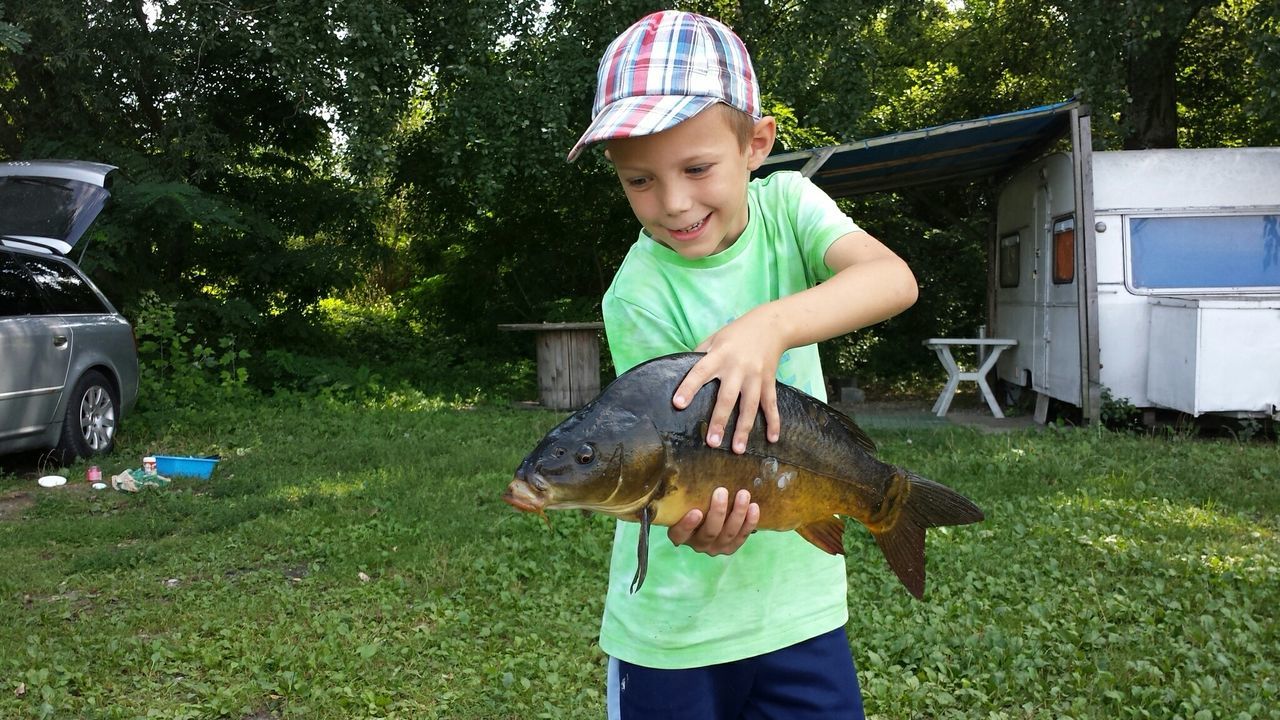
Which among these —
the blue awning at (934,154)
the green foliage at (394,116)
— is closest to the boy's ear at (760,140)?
the blue awning at (934,154)

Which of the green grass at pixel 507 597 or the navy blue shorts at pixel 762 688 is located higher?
the navy blue shorts at pixel 762 688

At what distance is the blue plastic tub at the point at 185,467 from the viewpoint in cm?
889

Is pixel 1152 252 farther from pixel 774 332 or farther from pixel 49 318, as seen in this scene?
pixel 49 318

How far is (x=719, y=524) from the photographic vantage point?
5.40 ft

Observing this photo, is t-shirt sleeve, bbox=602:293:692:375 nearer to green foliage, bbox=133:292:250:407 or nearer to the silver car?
the silver car

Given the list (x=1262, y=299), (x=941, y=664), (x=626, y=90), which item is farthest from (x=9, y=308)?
(x=1262, y=299)

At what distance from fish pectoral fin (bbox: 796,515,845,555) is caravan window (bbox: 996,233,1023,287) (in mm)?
11966

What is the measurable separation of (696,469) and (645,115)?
0.59m

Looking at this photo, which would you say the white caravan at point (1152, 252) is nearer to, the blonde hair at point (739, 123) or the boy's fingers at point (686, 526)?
the blonde hair at point (739, 123)

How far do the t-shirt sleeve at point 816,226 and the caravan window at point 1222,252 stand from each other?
9804 mm

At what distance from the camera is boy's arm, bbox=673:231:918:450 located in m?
1.55

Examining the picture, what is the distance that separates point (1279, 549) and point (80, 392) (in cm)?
954

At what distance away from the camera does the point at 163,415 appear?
1138cm

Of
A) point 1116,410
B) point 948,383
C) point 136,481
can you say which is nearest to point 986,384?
point 948,383
